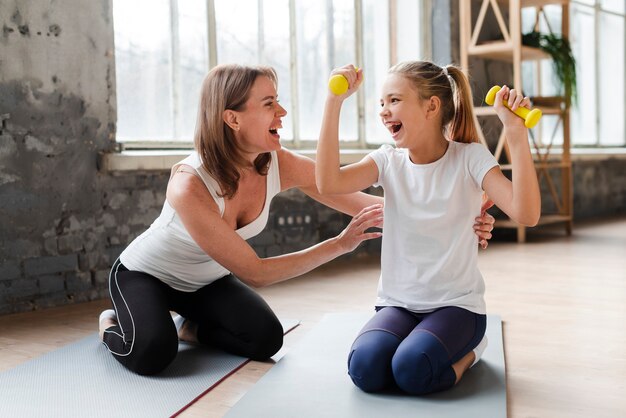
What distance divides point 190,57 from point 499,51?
2.44 meters

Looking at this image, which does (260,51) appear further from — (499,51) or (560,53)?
(560,53)

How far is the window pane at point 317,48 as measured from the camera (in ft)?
15.6

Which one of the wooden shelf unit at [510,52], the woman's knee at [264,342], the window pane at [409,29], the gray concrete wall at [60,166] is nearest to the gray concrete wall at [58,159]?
the gray concrete wall at [60,166]

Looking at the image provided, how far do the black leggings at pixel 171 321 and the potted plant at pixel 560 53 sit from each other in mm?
3745

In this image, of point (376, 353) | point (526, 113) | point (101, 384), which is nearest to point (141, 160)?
point (101, 384)

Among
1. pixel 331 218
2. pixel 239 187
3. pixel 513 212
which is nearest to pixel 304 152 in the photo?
pixel 331 218

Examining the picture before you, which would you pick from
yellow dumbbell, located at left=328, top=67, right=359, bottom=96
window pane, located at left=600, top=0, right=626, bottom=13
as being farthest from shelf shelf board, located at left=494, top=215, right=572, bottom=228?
yellow dumbbell, located at left=328, top=67, right=359, bottom=96

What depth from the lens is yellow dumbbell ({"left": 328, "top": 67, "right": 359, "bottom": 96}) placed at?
1.93 meters

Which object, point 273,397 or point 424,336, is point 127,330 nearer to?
point 273,397

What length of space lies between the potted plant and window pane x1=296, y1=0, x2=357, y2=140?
144 centimetres

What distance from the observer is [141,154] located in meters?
3.66

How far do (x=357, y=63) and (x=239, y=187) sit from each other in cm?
283

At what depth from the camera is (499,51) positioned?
17.6 ft

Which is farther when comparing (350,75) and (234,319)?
(234,319)
